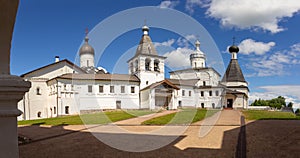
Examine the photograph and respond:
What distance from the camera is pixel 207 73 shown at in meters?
48.7

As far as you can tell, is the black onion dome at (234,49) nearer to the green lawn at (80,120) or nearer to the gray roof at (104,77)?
the gray roof at (104,77)

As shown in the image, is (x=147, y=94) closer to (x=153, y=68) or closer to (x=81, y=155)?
(x=153, y=68)

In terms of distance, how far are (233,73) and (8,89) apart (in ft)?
175

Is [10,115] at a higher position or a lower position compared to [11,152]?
higher

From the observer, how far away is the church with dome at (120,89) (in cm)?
3175

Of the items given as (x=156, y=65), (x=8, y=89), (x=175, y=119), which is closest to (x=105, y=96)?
(x=156, y=65)

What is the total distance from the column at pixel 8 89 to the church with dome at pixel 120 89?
30756mm

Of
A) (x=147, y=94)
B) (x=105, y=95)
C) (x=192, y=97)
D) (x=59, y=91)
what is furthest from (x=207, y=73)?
(x=59, y=91)

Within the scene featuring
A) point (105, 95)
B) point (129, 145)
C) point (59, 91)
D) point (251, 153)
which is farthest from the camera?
point (105, 95)

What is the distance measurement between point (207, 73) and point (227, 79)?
5491mm

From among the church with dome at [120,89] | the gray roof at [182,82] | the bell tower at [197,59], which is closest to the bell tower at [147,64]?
the church with dome at [120,89]

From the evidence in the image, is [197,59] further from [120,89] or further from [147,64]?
[120,89]

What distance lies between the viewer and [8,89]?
76.5 inches

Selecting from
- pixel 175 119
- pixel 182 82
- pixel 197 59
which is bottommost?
pixel 175 119
